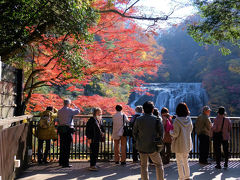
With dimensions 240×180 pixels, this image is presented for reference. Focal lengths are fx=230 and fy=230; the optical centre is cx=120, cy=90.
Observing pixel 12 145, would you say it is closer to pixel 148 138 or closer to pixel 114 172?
pixel 114 172

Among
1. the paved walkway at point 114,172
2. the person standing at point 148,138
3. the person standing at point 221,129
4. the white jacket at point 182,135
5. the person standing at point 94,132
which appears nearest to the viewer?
the person standing at point 148,138

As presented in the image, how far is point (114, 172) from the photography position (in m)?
5.66

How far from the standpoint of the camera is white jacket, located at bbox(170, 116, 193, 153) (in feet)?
14.5

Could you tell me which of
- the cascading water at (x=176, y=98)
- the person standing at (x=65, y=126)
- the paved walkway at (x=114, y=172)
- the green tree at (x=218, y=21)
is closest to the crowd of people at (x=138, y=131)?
the person standing at (x=65, y=126)

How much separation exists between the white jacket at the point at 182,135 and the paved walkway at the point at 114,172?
1.15 m

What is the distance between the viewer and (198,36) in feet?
25.7

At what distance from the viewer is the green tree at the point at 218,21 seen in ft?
23.2

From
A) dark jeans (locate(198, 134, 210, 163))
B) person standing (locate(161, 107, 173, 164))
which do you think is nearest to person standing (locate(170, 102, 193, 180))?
person standing (locate(161, 107, 173, 164))

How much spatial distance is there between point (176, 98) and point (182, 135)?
26863 millimetres

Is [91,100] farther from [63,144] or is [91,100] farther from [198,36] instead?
[198,36]

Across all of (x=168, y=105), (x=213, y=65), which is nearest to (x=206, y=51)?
(x=213, y=65)

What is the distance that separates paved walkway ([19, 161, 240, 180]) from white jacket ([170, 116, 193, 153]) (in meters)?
1.15

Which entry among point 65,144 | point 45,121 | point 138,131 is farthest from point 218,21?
point 45,121

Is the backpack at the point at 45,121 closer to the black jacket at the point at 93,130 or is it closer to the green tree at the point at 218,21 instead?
the black jacket at the point at 93,130
